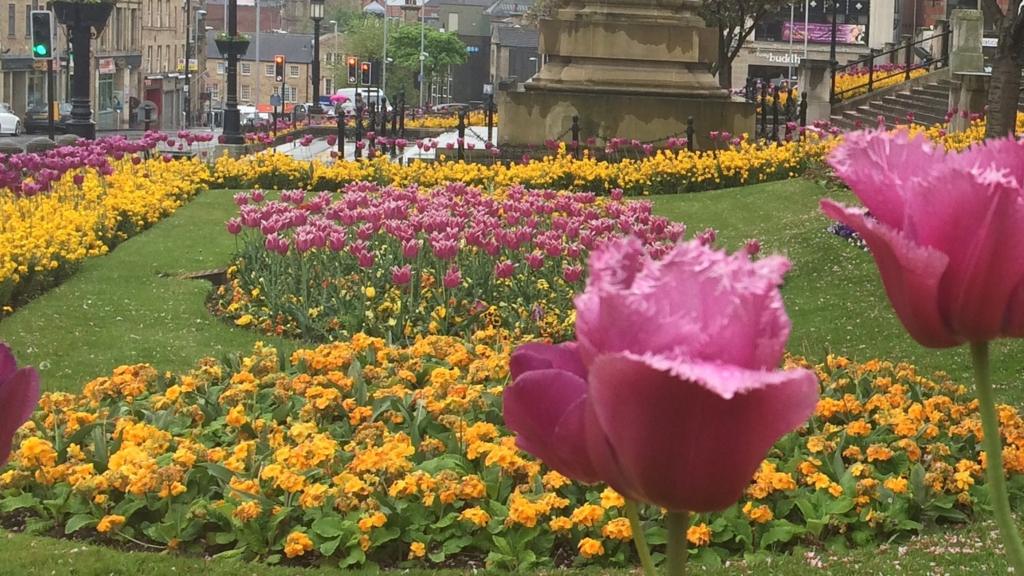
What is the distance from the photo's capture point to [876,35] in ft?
273

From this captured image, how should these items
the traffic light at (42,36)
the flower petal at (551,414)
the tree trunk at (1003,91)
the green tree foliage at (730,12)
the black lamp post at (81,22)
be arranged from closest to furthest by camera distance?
the flower petal at (551,414) → the tree trunk at (1003,91) → the black lamp post at (81,22) → the traffic light at (42,36) → the green tree foliage at (730,12)

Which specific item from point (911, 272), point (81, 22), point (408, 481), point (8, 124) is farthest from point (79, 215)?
point (8, 124)

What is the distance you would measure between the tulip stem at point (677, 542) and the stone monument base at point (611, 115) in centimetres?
2171

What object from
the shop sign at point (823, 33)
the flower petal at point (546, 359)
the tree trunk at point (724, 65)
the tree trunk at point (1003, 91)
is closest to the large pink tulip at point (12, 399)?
the flower petal at point (546, 359)

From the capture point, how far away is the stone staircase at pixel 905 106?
3419 centimetres

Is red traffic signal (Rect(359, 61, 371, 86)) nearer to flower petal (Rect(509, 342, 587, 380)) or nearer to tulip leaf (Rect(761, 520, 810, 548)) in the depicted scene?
tulip leaf (Rect(761, 520, 810, 548))

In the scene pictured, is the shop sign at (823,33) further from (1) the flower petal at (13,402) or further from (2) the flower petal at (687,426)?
(2) the flower petal at (687,426)

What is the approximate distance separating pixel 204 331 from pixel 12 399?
9.78 metres

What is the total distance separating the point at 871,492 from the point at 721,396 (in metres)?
Result: 5.11

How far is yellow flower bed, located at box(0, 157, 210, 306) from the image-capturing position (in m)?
12.7

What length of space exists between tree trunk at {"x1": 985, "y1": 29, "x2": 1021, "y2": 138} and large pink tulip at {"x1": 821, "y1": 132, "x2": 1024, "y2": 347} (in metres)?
13.8

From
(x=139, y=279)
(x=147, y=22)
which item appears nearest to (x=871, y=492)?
(x=139, y=279)

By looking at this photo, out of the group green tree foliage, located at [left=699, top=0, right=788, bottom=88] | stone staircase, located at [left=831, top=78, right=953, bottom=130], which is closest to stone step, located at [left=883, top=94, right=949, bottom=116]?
stone staircase, located at [left=831, top=78, right=953, bottom=130]

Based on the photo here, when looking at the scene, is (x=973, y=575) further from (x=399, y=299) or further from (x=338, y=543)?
(x=399, y=299)
